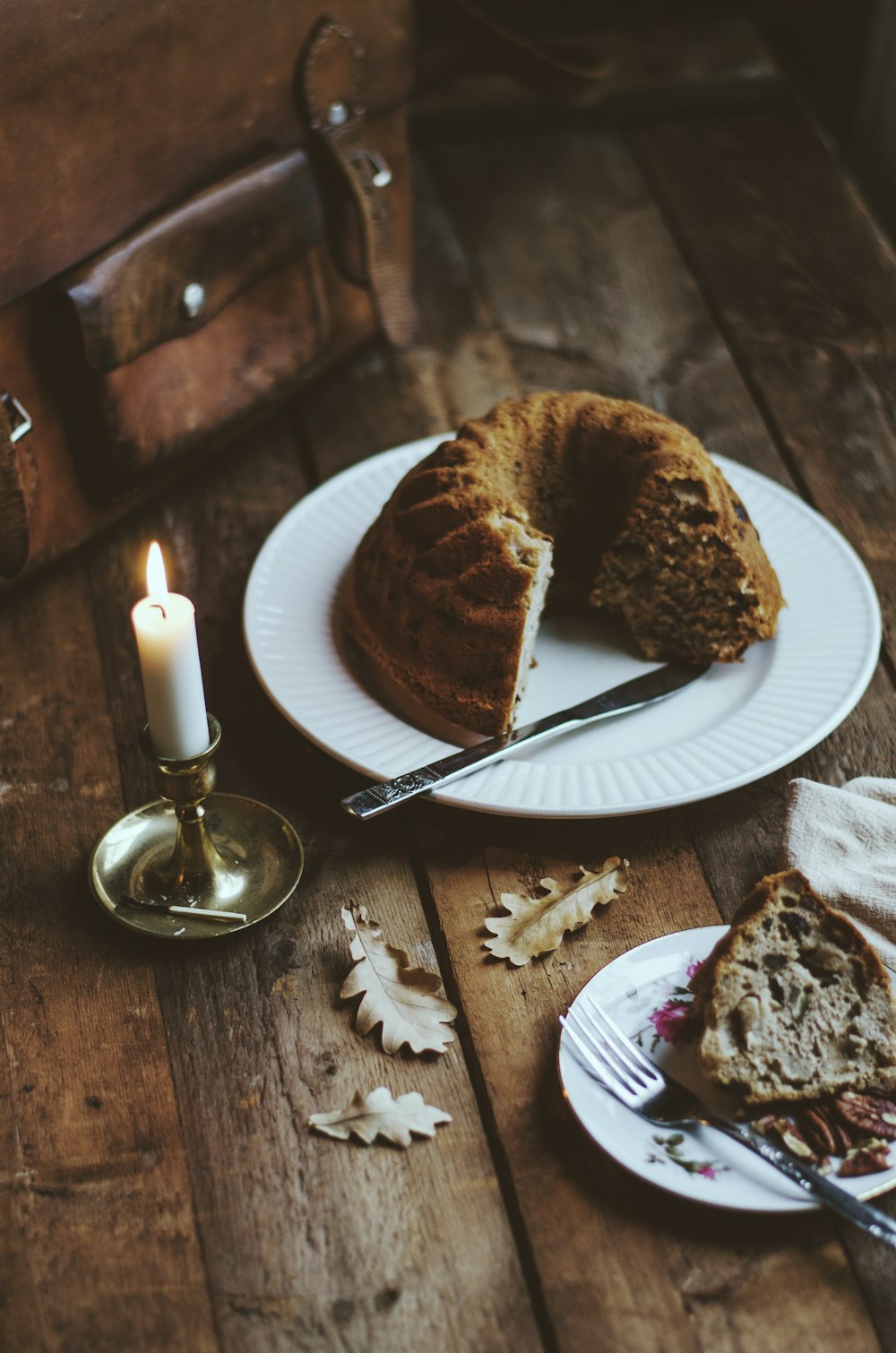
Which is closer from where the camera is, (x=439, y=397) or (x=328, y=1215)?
(x=328, y=1215)

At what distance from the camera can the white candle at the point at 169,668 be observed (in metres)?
1.17

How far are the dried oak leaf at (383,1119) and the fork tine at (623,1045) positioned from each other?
157 mm

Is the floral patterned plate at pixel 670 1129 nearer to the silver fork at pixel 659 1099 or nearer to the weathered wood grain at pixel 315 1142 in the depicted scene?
the silver fork at pixel 659 1099

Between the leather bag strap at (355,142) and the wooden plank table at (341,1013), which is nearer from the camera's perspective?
the wooden plank table at (341,1013)

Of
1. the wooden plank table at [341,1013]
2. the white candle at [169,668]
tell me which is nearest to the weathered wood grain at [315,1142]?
the wooden plank table at [341,1013]

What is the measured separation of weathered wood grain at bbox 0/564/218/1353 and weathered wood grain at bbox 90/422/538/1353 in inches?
1.0

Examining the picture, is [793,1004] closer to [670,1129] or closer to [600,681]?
[670,1129]

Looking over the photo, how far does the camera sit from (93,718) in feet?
5.20

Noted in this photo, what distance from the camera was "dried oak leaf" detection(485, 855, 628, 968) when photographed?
1.30 m

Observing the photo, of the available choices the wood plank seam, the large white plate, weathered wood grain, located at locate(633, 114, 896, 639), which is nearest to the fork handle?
the wood plank seam

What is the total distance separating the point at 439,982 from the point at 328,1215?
25cm

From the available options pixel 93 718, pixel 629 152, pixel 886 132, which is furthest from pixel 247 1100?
pixel 886 132

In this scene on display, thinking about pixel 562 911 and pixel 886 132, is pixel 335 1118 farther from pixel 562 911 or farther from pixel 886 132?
pixel 886 132

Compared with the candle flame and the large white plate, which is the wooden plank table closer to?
the large white plate
